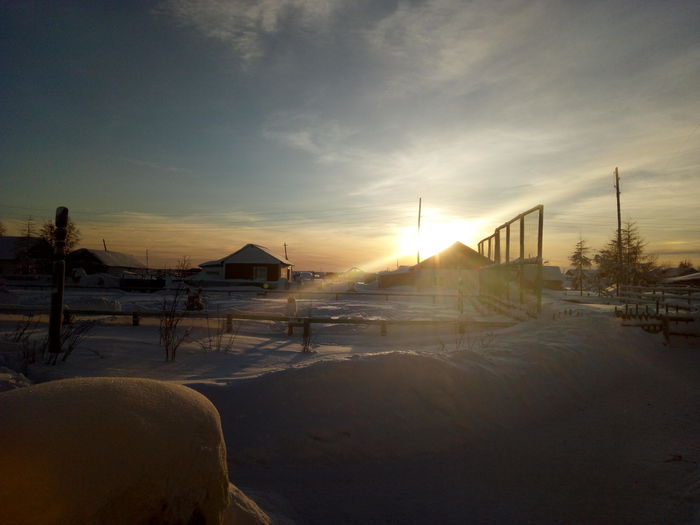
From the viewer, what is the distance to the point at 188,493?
2.42m

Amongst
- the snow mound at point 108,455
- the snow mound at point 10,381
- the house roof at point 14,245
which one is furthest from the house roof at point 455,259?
the house roof at point 14,245

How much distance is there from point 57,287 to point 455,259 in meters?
42.2

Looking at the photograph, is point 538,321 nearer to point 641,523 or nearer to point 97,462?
point 641,523

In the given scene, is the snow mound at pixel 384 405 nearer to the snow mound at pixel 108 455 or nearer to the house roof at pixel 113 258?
the snow mound at pixel 108 455

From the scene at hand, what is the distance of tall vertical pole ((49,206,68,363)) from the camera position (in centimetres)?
723

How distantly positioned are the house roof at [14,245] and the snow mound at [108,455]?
70885 mm

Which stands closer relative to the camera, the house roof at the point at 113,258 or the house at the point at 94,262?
the house at the point at 94,262

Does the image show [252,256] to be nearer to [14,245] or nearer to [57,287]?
[57,287]

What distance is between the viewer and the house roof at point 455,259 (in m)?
46.7

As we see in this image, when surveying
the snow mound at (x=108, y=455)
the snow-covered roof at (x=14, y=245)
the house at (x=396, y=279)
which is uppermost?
the snow-covered roof at (x=14, y=245)

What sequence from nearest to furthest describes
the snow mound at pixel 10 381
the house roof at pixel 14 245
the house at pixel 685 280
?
the snow mound at pixel 10 381 → the house at pixel 685 280 → the house roof at pixel 14 245

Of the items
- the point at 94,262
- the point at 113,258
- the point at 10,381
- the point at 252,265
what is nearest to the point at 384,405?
the point at 10,381

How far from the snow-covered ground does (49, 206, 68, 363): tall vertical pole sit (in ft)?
1.36

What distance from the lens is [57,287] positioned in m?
7.80
